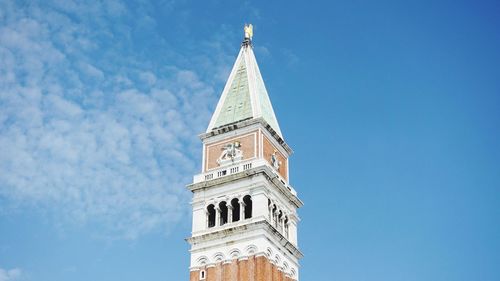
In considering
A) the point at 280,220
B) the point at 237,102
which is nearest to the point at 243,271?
the point at 280,220

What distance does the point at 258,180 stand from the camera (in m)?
68.0

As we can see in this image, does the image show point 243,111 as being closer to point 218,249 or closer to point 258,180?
point 258,180

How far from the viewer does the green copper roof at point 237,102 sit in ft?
243

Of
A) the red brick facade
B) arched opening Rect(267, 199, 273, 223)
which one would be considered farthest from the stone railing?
the red brick facade

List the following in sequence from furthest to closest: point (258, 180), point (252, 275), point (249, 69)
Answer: point (249, 69) → point (258, 180) → point (252, 275)

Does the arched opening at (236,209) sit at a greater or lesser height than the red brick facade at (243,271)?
greater

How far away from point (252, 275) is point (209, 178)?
11.4 metres

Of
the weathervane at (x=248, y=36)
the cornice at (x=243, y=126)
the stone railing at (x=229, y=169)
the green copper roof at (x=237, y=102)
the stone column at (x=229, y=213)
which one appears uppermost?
the weathervane at (x=248, y=36)

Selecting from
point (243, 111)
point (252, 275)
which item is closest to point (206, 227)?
point (252, 275)

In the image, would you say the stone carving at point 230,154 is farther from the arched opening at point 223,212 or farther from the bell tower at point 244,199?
the arched opening at point 223,212

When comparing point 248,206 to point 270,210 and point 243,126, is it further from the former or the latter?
point 243,126

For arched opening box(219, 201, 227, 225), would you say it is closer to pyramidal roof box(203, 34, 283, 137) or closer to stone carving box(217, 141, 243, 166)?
stone carving box(217, 141, 243, 166)

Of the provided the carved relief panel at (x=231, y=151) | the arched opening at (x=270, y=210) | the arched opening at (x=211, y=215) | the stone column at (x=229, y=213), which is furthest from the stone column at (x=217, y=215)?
the carved relief panel at (x=231, y=151)

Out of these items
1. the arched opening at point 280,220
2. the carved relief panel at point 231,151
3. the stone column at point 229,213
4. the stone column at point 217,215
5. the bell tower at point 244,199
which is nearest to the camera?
the bell tower at point 244,199
